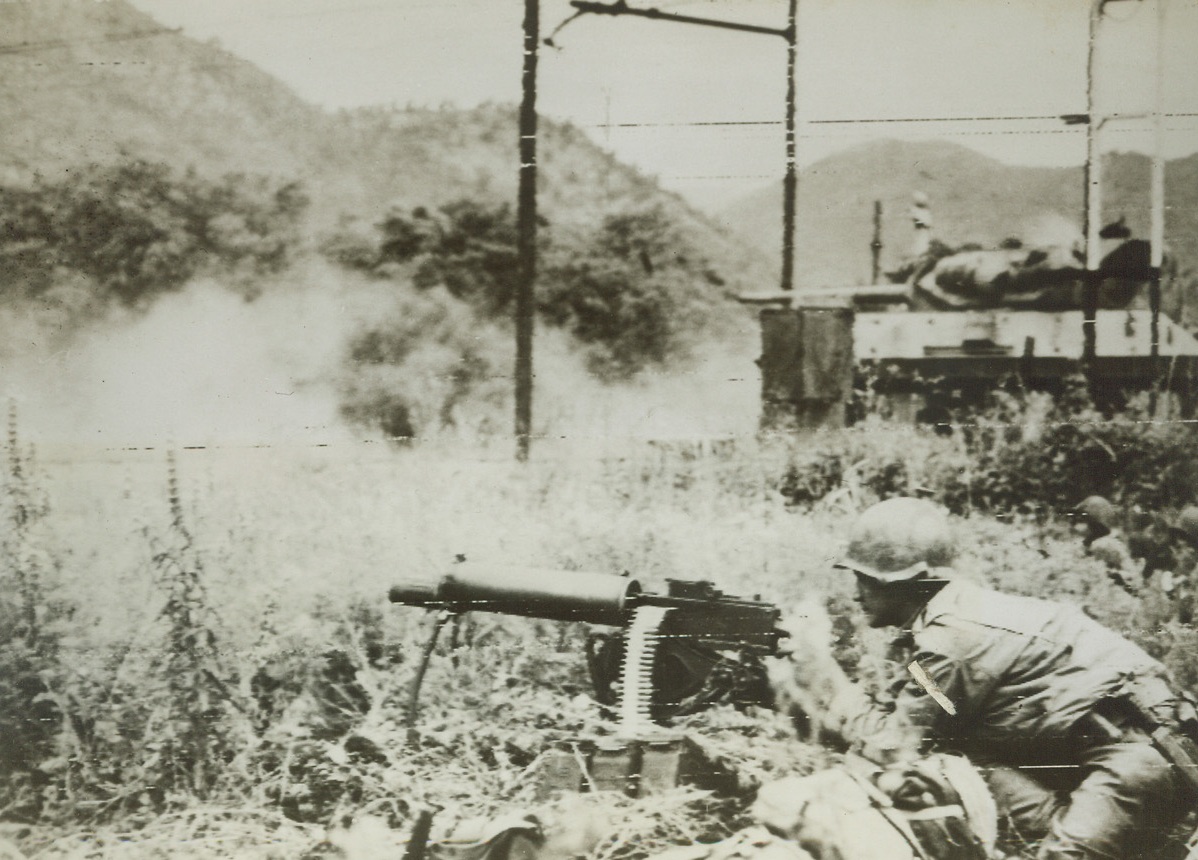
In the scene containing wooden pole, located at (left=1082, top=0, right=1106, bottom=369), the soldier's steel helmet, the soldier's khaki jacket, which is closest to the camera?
the soldier's khaki jacket

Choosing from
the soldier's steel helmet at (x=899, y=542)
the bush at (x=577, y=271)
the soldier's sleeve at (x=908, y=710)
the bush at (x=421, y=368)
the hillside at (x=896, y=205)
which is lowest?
the soldier's sleeve at (x=908, y=710)

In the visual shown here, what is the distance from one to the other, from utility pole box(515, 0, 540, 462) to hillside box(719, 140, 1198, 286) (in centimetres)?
53

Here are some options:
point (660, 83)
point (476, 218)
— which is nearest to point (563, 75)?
point (660, 83)

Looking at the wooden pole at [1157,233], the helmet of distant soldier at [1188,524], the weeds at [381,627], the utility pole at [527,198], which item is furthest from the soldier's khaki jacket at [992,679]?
the utility pole at [527,198]

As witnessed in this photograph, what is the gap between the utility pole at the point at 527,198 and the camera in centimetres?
246

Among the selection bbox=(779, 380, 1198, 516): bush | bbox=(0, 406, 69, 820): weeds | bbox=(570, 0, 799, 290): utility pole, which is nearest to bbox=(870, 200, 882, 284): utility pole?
bbox=(570, 0, 799, 290): utility pole

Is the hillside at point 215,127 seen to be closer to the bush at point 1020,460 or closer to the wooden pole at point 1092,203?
the bush at point 1020,460

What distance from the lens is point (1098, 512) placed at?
2.56 meters

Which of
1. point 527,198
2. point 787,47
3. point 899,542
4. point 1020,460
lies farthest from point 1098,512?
point 527,198

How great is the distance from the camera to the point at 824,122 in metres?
2.54

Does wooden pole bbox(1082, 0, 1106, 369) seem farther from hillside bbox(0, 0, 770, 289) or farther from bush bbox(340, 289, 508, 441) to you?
bush bbox(340, 289, 508, 441)

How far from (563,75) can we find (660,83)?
0.87 ft

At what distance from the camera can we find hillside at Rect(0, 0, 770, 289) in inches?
94.5

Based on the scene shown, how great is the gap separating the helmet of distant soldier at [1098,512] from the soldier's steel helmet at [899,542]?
0.41 m
